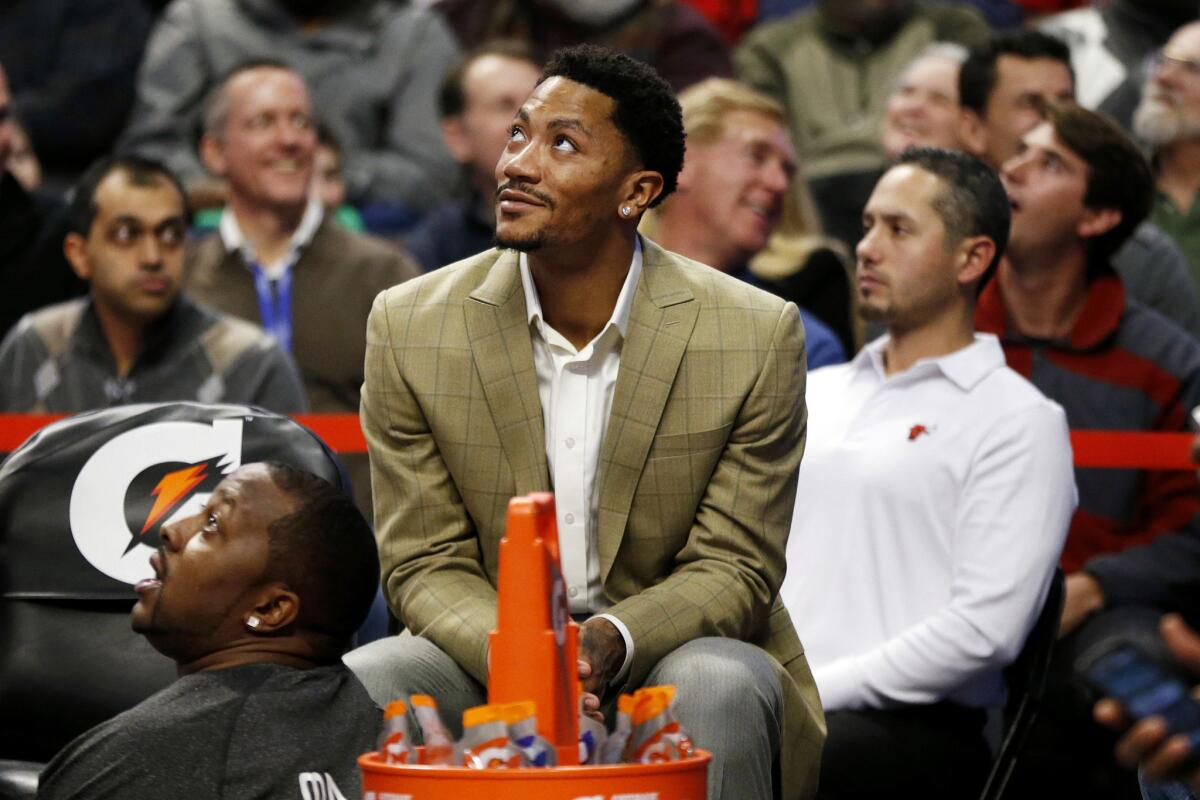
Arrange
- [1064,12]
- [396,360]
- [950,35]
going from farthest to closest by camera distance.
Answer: [1064,12]
[950,35]
[396,360]

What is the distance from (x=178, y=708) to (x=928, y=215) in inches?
86.0

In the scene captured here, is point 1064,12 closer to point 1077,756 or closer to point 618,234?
point 1077,756

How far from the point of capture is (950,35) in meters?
7.60

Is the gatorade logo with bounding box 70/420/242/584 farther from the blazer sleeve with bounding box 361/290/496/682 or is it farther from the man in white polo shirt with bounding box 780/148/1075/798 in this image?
the man in white polo shirt with bounding box 780/148/1075/798

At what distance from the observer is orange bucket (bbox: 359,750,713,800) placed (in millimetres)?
2516

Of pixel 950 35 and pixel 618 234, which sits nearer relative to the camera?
pixel 618 234

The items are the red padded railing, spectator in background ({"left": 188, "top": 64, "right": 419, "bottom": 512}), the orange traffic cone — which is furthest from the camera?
spectator in background ({"left": 188, "top": 64, "right": 419, "bottom": 512})

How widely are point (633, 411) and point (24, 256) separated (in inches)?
136

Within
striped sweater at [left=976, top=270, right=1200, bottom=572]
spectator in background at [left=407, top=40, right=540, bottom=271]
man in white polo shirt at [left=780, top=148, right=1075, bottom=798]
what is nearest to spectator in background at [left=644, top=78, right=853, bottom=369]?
striped sweater at [left=976, top=270, right=1200, bottom=572]

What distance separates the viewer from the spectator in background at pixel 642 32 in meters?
7.48

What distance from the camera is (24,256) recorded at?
248 inches

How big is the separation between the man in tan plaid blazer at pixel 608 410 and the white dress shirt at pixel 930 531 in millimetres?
567

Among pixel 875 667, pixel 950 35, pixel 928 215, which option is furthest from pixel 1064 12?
pixel 875 667

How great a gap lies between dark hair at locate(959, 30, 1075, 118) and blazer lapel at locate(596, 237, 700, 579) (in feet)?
9.65
